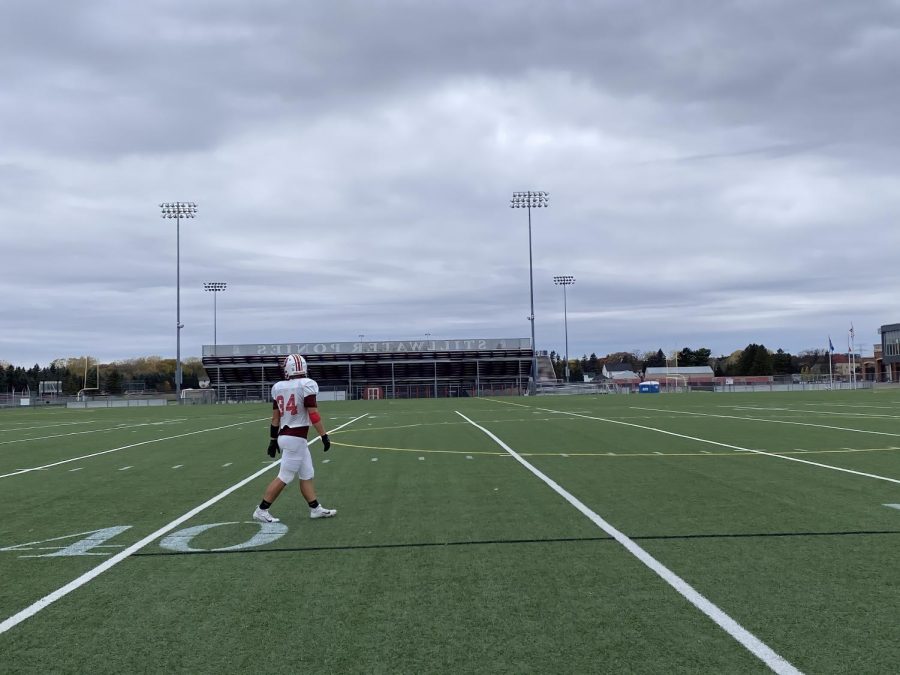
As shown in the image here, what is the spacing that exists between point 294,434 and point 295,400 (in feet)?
1.28

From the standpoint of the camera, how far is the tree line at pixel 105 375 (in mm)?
142125

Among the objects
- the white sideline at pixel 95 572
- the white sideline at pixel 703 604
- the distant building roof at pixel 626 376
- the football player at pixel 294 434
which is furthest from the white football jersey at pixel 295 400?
the distant building roof at pixel 626 376

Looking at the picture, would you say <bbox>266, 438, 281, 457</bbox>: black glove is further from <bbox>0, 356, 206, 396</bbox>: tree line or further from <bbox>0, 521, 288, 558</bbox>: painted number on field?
<bbox>0, 356, 206, 396</bbox>: tree line

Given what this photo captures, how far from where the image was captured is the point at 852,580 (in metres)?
5.64

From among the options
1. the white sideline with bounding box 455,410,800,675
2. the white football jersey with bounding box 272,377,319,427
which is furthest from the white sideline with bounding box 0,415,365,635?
the white sideline with bounding box 455,410,800,675

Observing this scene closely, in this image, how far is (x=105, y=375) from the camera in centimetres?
16400

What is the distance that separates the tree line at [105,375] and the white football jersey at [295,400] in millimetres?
114527

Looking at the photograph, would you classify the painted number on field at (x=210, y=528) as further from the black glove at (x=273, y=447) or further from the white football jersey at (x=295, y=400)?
the white football jersey at (x=295, y=400)

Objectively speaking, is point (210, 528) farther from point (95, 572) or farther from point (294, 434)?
point (95, 572)


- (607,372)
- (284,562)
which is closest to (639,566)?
(284,562)

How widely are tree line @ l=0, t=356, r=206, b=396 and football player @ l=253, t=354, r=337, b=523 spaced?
11451 centimetres

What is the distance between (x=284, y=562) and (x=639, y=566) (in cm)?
302

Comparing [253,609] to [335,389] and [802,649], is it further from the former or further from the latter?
[335,389]

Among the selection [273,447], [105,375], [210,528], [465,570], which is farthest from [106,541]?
[105,375]
